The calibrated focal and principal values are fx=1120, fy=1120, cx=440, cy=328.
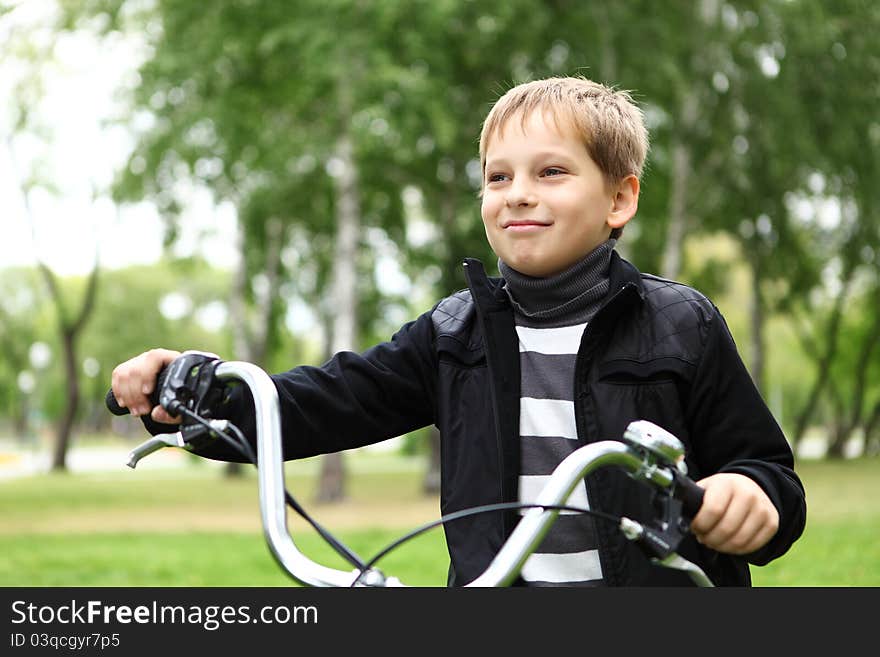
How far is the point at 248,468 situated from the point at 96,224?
11.5 metres

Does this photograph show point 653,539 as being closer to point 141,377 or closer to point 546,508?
point 546,508

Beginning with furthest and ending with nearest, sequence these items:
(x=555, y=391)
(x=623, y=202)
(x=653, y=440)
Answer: (x=623, y=202), (x=555, y=391), (x=653, y=440)

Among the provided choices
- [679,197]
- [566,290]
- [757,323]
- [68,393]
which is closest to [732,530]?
[566,290]

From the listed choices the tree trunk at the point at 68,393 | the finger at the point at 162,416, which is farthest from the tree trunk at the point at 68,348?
the finger at the point at 162,416

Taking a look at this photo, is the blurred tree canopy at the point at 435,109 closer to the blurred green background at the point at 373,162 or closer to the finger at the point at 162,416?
the blurred green background at the point at 373,162

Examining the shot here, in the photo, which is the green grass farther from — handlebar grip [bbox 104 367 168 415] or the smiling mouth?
the smiling mouth

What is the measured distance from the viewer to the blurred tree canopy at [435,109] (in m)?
16.6

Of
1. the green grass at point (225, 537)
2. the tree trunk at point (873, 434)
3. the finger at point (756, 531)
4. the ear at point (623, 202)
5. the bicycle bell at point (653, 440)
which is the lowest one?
the tree trunk at point (873, 434)

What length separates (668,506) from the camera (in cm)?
170

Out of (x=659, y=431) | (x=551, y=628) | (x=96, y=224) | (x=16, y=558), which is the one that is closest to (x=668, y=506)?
(x=659, y=431)

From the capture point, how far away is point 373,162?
20.1 metres

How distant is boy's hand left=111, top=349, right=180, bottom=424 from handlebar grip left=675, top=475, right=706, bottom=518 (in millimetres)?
983

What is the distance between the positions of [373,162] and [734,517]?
1862cm

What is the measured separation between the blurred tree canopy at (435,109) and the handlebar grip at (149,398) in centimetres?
1348
